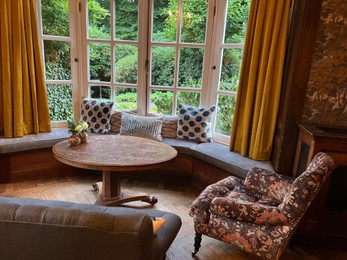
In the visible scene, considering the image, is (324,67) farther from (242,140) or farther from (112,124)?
(112,124)

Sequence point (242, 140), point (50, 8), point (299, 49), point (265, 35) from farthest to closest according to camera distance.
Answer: point (50, 8) < point (242, 140) < point (265, 35) < point (299, 49)

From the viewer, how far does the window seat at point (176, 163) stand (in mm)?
2742

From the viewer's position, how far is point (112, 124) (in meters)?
3.38

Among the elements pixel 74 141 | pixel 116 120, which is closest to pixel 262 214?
pixel 74 141

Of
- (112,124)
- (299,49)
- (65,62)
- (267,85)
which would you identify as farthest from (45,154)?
(299,49)

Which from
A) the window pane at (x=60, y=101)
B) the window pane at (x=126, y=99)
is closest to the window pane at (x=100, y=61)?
the window pane at (x=126, y=99)

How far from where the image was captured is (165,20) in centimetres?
322

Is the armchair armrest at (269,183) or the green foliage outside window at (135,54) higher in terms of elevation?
the green foliage outside window at (135,54)

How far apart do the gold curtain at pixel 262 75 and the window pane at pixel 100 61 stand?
173 cm

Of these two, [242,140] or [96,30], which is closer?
[242,140]

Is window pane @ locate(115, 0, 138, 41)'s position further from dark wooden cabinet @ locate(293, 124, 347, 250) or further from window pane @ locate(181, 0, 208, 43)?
dark wooden cabinet @ locate(293, 124, 347, 250)

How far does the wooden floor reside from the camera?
2000 mm

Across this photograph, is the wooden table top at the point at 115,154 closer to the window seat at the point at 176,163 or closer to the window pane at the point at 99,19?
the window seat at the point at 176,163

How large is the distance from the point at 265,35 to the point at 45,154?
8.59ft
